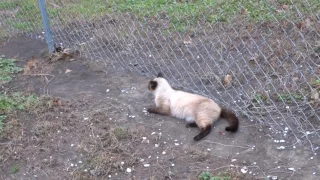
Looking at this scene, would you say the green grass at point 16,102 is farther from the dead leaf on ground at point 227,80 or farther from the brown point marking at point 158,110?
the dead leaf on ground at point 227,80

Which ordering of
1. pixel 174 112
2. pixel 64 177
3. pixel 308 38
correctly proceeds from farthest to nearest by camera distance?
pixel 308 38 → pixel 174 112 → pixel 64 177

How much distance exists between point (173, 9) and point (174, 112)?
7.53 ft

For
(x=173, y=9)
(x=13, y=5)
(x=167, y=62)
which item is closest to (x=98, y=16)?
(x=173, y=9)

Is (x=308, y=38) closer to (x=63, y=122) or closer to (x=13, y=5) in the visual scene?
(x=63, y=122)

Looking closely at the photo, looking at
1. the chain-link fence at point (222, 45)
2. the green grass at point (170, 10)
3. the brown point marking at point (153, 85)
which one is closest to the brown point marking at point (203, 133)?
the chain-link fence at point (222, 45)

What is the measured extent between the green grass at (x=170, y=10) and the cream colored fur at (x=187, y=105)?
3.79 feet

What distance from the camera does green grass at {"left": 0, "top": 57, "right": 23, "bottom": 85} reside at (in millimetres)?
4723

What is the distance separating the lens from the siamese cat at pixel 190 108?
331 centimetres

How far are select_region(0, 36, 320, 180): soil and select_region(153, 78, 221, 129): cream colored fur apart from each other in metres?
0.08

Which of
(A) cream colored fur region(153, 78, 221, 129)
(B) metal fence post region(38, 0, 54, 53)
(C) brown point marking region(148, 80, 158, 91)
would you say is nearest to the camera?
(A) cream colored fur region(153, 78, 221, 129)

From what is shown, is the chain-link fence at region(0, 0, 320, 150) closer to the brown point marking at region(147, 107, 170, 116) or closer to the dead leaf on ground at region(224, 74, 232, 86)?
the dead leaf on ground at region(224, 74, 232, 86)

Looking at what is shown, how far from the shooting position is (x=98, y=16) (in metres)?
6.02

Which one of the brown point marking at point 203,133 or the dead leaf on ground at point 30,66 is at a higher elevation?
the brown point marking at point 203,133

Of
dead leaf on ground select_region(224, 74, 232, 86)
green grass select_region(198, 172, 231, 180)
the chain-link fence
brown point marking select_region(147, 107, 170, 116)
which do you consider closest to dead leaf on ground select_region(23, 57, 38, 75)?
the chain-link fence
